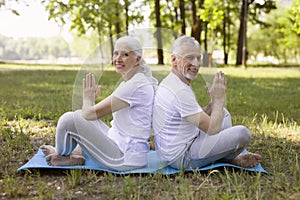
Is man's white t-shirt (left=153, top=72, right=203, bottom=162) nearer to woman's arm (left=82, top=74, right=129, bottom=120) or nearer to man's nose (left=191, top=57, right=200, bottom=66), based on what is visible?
man's nose (left=191, top=57, right=200, bottom=66)

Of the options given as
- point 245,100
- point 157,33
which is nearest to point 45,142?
point 157,33

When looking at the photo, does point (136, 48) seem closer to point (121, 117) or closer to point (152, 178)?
point (121, 117)

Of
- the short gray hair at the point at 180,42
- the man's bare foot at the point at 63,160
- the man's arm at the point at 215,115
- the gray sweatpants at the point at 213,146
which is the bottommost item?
the man's bare foot at the point at 63,160

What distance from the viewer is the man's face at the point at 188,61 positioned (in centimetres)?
313

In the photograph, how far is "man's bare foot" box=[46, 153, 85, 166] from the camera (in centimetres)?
348

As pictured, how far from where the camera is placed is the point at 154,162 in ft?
11.4

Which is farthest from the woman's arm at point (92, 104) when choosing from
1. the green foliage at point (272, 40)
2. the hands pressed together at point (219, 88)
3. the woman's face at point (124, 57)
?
the green foliage at point (272, 40)

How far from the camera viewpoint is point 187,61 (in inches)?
124

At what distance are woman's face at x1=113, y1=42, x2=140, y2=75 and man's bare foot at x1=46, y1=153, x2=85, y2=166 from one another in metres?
0.90

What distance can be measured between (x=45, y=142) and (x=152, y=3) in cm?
2248

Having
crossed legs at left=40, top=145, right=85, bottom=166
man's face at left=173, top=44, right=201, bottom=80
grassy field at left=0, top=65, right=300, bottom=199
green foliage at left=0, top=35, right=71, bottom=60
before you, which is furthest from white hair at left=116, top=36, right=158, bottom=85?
green foliage at left=0, top=35, right=71, bottom=60

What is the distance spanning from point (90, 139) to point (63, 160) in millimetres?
395

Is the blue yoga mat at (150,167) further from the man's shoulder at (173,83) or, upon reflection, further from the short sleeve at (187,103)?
the man's shoulder at (173,83)

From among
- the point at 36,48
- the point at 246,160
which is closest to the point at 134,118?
the point at 246,160
